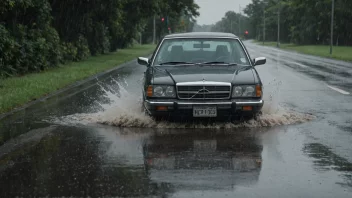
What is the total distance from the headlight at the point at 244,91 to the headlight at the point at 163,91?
97cm

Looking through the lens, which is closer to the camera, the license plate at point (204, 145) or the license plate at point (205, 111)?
the license plate at point (204, 145)

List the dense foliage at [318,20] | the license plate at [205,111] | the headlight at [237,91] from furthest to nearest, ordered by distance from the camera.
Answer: the dense foliage at [318,20] → the headlight at [237,91] → the license plate at [205,111]

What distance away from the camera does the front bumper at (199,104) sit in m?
8.82

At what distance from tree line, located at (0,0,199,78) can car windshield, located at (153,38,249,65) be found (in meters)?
6.84

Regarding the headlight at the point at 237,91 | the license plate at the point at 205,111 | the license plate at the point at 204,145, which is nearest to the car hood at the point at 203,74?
the headlight at the point at 237,91

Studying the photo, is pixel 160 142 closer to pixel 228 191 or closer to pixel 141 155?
pixel 141 155

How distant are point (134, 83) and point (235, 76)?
30.2ft

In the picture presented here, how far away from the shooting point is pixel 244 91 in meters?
8.97

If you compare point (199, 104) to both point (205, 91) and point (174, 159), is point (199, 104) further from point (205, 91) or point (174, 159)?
point (174, 159)

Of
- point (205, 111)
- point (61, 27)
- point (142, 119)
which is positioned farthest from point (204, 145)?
point (61, 27)

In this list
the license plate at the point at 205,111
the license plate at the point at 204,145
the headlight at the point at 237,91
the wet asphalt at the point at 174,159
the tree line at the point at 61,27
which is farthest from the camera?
the tree line at the point at 61,27

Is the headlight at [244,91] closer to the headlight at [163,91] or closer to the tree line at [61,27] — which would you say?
the headlight at [163,91]

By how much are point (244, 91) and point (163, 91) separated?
1295mm

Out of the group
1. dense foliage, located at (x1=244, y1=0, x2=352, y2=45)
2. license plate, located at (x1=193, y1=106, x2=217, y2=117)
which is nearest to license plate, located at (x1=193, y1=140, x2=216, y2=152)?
license plate, located at (x1=193, y1=106, x2=217, y2=117)
